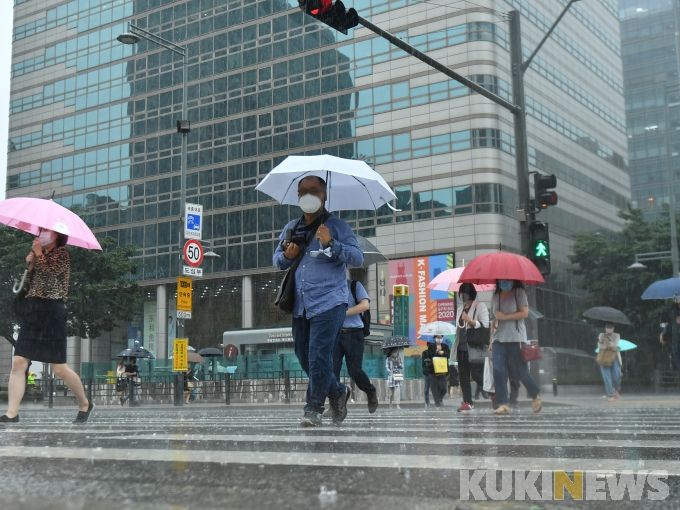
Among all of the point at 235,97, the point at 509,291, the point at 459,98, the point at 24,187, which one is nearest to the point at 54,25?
the point at 24,187

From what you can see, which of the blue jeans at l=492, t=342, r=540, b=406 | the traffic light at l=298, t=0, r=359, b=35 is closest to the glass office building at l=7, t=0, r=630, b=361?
the blue jeans at l=492, t=342, r=540, b=406

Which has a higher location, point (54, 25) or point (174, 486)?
point (54, 25)

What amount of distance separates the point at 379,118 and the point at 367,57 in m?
3.50

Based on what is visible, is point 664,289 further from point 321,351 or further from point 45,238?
point 45,238

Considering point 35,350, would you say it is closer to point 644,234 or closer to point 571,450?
point 571,450

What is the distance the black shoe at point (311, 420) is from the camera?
607cm

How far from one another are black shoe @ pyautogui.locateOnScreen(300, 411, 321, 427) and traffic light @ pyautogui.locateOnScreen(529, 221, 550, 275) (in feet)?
28.3

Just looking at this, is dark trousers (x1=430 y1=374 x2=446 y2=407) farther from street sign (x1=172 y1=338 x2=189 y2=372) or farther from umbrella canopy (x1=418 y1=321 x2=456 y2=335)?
street sign (x1=172 y1=338 x2=189 y2=372)

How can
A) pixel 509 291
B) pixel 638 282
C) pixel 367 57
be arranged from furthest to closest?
pixel 367 57 → pixel 638 282 → pixel 509 291

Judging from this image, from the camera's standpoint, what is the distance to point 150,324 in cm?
5341

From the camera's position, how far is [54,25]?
5847 cm

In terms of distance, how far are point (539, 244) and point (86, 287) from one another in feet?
100.0

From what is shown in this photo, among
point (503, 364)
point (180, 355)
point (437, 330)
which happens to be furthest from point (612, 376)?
point (180, 355)

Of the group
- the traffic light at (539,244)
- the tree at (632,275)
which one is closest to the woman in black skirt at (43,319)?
the traffic light at (539,244)
